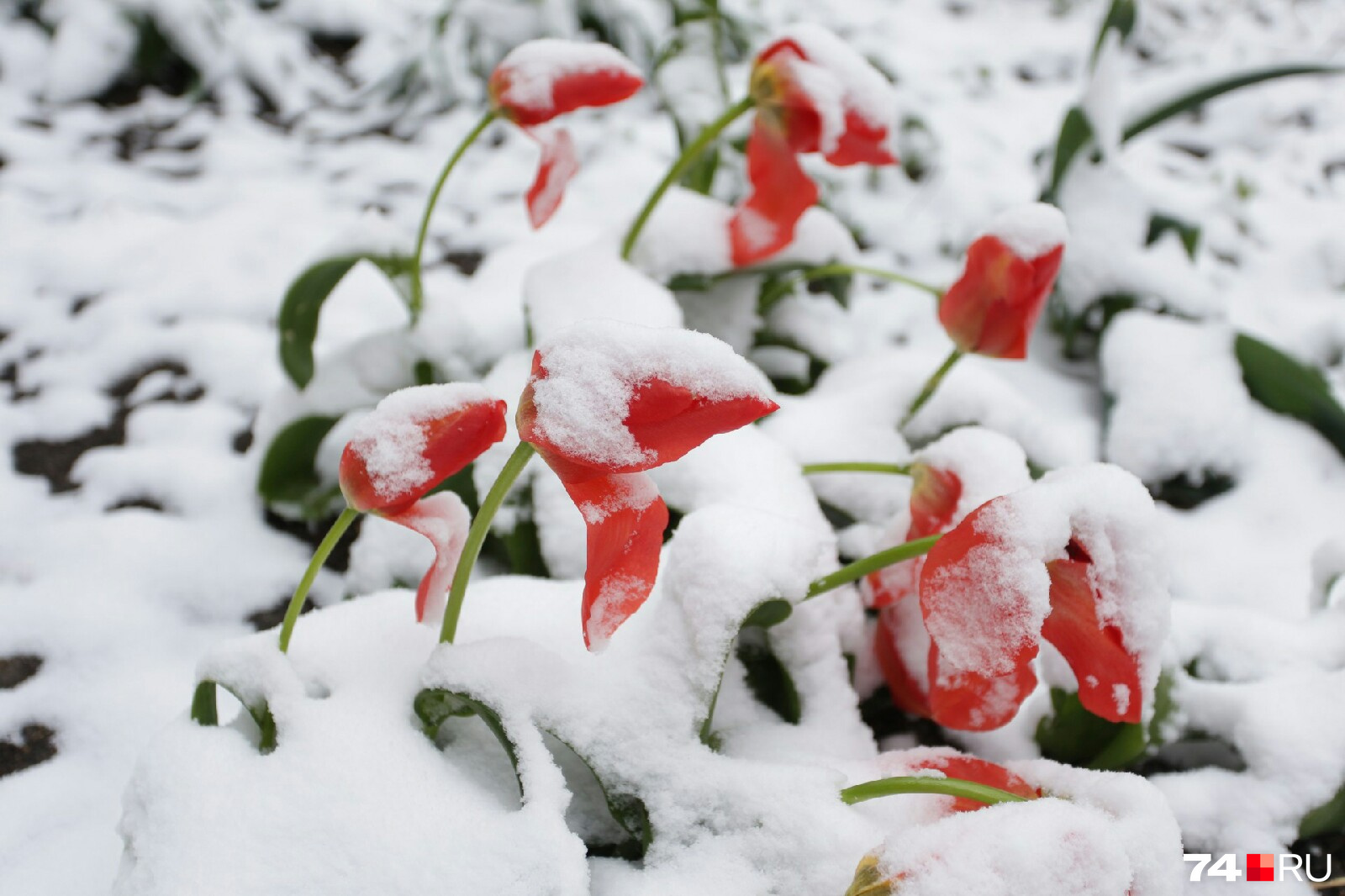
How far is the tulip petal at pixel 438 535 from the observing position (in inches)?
19.7

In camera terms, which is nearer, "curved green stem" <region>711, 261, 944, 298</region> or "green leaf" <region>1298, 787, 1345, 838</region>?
"green leaf" <region>1298, 787, 1345, 838</region>

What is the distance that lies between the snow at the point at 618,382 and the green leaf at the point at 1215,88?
42.4 inches

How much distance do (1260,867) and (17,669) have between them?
98cm

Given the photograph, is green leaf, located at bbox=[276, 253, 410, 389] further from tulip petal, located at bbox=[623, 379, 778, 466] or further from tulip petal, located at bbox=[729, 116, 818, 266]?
tulip petal, located at bbox=[623, 379, 778, 466]

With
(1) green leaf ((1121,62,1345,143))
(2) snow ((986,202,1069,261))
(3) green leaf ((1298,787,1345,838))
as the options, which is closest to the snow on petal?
(2) snow ((986,202,1069,261))

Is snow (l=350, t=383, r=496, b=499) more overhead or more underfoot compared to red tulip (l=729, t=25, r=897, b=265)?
more underfoot

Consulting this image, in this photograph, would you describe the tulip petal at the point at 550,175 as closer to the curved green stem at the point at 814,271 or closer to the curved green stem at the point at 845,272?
the curved green stem at the point at 814,271

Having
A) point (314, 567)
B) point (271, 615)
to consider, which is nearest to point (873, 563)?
point (314, 567)

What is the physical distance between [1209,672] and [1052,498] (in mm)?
429

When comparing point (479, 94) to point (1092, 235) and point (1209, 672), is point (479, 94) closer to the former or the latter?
point (1092, 235)

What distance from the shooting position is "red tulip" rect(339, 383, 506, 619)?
1.48ft

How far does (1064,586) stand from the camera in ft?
1.58

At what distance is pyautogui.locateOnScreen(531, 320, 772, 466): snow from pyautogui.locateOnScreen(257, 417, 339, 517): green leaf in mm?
555

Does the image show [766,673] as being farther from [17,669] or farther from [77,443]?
[77,443]
